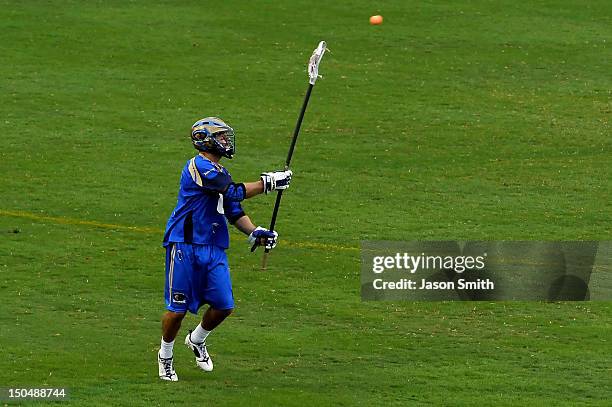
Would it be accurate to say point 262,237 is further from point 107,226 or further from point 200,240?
point 107,226

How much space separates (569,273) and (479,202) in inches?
137

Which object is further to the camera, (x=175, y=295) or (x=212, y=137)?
(x=212, y=137)

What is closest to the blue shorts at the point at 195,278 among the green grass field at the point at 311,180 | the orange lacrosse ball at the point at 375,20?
the green grass field at the point at 311,180

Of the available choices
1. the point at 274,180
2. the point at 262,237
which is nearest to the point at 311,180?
the point at 262,237

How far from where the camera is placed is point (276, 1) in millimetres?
34188

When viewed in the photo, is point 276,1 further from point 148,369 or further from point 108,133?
point 148,369

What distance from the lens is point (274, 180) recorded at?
14.9 metres

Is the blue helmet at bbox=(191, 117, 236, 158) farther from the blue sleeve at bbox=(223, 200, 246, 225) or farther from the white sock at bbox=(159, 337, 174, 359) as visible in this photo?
the white sock at bbox=(159, 337, 174, 359)

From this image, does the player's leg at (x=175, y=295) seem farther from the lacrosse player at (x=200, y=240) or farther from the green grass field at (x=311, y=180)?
the green grass field at (x=311, y=180)

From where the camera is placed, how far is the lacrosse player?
14.5 metres

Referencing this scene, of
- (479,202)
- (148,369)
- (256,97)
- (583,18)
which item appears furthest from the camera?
(583,18)

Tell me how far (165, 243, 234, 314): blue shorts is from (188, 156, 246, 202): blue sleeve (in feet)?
1.88

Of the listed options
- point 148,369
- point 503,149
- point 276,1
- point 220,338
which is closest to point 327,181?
point 503,149

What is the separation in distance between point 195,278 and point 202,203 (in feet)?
2.45
